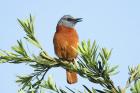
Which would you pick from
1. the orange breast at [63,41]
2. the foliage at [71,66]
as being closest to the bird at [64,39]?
the orange breast at [63,41]

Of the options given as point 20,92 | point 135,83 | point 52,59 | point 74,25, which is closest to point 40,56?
point 52,59

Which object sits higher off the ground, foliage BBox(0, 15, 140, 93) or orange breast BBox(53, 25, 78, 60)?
foliage BBox(0, 15, 140, 93)

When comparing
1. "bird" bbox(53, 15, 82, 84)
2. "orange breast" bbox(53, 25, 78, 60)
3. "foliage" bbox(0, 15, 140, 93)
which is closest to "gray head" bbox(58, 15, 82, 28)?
"bird" bbox(53, 15, 82, 84)

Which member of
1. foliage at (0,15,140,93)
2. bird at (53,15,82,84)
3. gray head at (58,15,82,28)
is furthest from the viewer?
gray head at (58,15,82,28)

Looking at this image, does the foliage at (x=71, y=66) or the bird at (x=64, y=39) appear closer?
the foliage at (x=71, y=66)

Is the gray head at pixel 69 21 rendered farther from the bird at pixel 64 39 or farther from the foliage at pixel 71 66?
the foliage at pixel 71 66

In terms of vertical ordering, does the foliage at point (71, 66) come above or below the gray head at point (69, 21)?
above

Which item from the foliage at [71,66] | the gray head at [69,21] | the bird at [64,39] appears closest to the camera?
the foliage at [71,66]

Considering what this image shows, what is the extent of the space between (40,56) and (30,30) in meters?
0.18

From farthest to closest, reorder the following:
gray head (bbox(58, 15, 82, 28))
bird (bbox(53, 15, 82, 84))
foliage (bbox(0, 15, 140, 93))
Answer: gray head (bbox(58, 15, 82, 28)), bird (bbox(53, 15, 82, 84)), foliage (bbox(0, 15, 140, 93))

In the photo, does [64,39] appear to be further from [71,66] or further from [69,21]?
[71,66]

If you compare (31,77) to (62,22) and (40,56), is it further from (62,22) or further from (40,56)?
(62,22)

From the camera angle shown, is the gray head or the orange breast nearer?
the orange breast

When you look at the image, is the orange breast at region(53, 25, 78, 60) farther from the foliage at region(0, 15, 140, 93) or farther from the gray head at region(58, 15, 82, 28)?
the foliage at region(0, 15, 140, 93)
